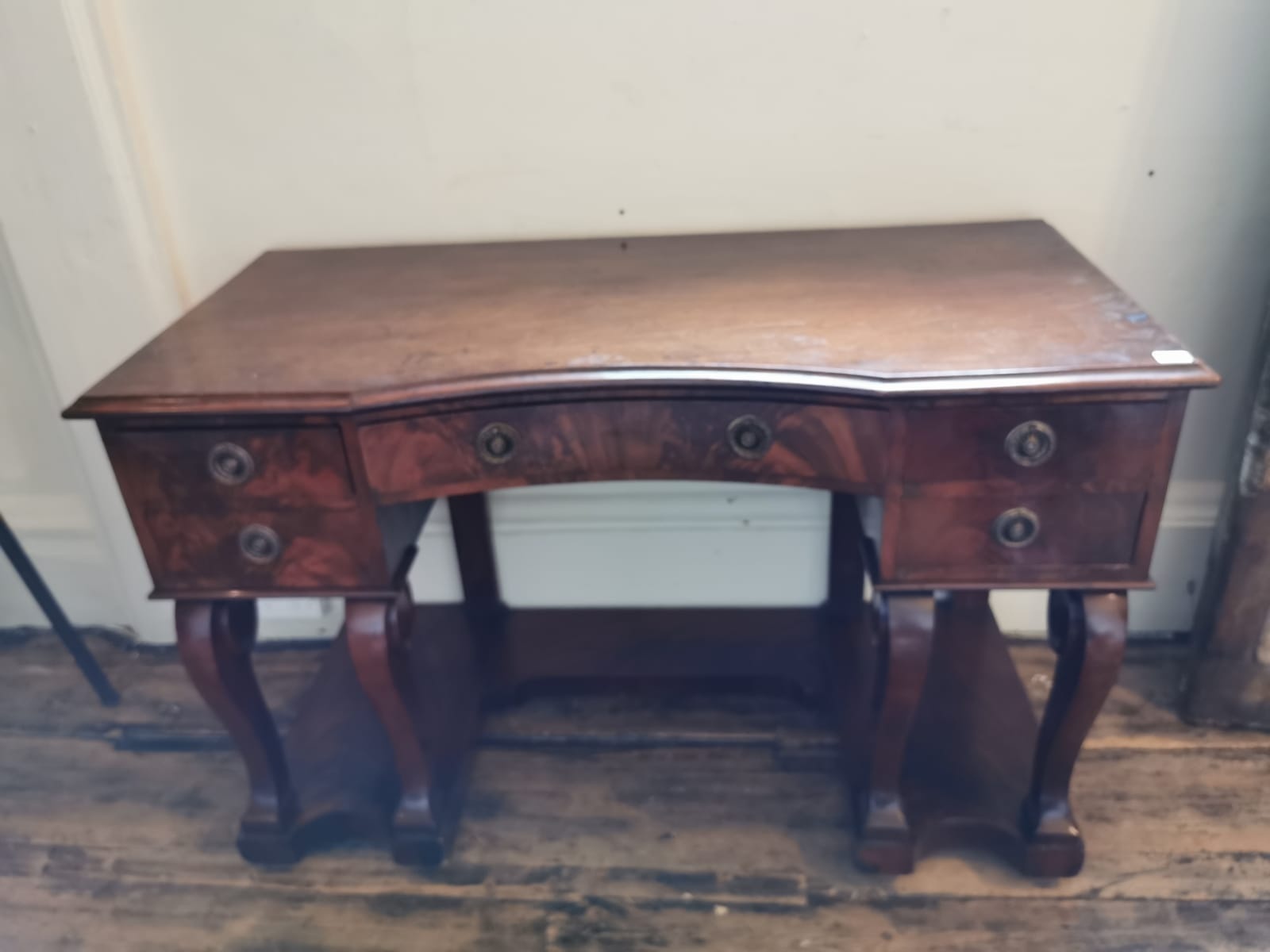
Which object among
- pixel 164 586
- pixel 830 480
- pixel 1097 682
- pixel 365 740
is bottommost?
pixel 365 740

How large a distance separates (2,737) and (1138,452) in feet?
5.82

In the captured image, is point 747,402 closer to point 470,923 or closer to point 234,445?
point 234,445

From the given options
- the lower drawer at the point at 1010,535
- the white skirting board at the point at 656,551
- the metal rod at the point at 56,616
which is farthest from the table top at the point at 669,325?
the metal rod at the point at 56,616

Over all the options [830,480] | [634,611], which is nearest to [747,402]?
[830,480]

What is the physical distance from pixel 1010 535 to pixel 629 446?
16.3 inches

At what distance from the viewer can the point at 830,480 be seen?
3.29 feet

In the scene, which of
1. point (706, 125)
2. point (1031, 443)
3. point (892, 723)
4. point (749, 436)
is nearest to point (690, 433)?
point (749, 436)

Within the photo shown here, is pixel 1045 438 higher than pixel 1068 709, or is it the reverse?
pixel 1045 438

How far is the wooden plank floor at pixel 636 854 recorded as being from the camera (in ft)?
4.02

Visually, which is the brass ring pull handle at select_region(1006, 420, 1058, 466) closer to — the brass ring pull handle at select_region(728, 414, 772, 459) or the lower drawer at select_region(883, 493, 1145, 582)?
the lower drawer at select_region(883, 493, 1145, 582)

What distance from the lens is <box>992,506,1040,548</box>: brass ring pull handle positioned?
3.26 ft

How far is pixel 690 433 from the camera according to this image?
0.99 m

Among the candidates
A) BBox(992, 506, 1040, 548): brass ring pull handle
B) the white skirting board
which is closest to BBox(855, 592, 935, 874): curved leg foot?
BBox(992, 506, 1040, 548): brass ring pull handle

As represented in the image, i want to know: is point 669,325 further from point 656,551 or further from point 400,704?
point 656,551
